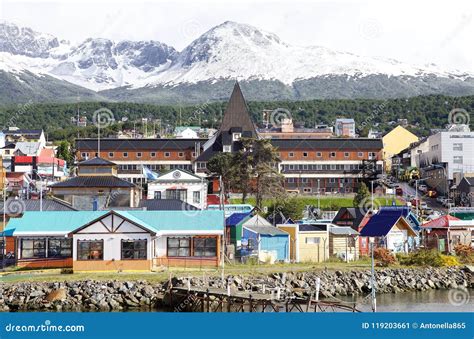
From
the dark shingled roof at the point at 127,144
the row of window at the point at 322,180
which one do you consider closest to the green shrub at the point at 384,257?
the row of window at the point at 322,180

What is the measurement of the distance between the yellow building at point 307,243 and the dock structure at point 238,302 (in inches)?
379

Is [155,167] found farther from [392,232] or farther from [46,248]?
[46,248]

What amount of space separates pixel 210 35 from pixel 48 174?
418ft

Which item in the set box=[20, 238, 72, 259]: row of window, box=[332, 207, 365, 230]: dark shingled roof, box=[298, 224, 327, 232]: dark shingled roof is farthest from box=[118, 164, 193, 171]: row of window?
box=[20, 238, 72, 259]: row of window

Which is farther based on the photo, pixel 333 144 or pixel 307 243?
pixel 333 144

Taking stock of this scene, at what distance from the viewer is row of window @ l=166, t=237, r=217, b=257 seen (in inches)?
1222

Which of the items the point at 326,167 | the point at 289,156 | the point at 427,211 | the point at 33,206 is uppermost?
the point at 289,156

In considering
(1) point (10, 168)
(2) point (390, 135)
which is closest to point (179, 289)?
(1) point (10, 168)

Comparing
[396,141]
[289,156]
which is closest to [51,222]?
[289,156]

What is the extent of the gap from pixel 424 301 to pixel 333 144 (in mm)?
47034

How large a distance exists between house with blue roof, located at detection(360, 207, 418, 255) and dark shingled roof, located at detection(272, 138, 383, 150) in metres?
33.7

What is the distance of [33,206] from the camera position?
124 ft

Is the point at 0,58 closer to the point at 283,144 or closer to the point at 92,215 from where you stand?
the point at 283,144

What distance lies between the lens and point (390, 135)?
309 ft
